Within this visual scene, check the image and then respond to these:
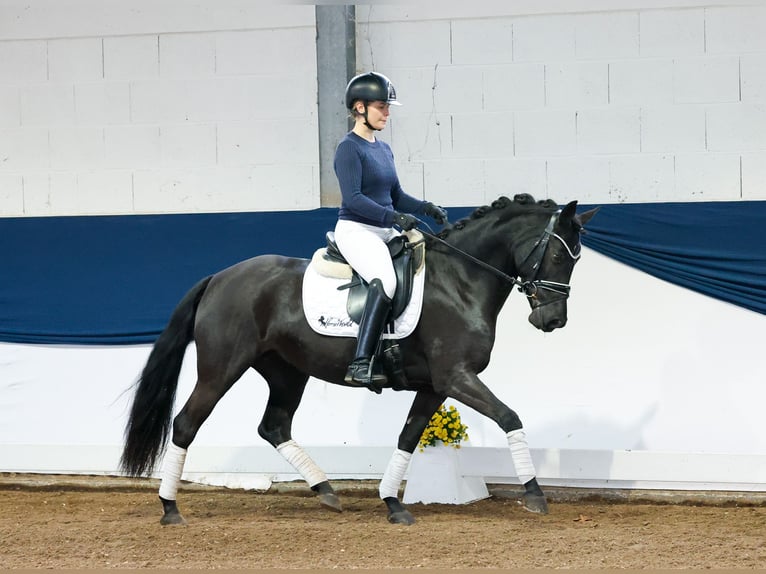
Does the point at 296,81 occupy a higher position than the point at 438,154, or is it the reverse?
the point at 296,81

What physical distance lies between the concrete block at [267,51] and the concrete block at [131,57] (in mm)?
475

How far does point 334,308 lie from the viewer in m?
5.19

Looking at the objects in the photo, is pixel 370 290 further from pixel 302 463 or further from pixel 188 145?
pixel 188 145

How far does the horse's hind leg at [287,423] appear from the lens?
552cm

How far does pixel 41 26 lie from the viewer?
7.40 meters

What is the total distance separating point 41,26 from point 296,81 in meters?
1.93

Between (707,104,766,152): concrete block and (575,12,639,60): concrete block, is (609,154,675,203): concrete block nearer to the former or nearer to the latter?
(707,104,766,152): concrete block

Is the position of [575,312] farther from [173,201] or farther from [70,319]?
[70,319]

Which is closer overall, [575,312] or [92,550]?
[92,550]

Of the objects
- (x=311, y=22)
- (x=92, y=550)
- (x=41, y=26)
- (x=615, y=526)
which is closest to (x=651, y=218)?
(x=615, y=526)

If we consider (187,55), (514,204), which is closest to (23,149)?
(187,55)

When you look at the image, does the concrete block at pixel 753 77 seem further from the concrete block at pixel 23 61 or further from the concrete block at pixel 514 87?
the concrete block at pixel 23 61

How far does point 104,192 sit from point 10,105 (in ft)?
3.13

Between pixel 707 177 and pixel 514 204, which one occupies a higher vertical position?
pixel 707 177
